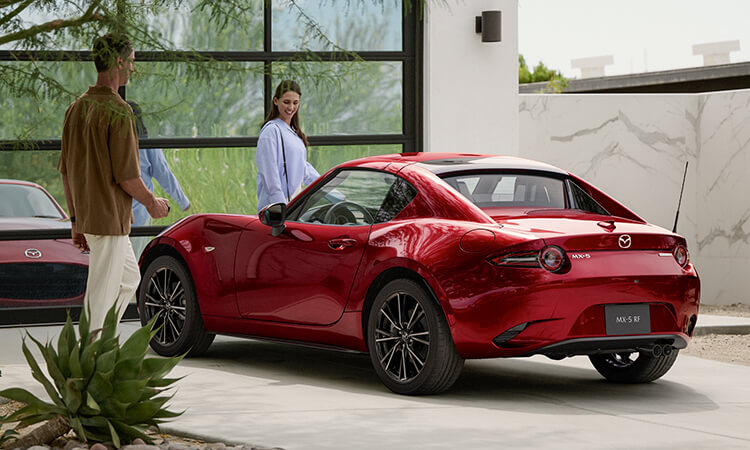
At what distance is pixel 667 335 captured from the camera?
6.88 meters

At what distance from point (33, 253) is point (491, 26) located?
16.4 feet

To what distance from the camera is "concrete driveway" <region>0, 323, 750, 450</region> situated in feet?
18.7

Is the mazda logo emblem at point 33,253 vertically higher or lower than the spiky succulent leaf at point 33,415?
higher

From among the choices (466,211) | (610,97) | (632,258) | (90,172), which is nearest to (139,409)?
(90,172)

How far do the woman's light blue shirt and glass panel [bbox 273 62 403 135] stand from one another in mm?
2590

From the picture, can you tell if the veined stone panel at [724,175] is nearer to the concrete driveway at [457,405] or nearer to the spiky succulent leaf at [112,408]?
the concrete driveway at [457,405]

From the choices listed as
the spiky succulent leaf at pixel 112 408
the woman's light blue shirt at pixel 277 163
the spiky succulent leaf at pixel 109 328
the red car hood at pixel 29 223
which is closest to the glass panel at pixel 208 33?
the red car hood at pixel 29 223

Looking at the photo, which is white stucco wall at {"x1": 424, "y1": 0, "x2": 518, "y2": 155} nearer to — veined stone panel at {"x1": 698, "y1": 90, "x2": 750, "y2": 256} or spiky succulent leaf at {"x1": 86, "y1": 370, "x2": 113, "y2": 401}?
veined stone panel at {"x1": 698, "y1": 90, "x2": 750, "y2": 256}

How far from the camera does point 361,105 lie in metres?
12.2

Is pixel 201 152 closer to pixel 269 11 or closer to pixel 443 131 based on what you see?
pixel 269 11

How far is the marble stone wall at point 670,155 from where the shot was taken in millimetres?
14781

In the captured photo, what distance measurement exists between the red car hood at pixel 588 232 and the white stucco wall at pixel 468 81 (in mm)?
5137

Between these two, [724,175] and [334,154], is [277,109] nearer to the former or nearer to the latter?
[334,154]

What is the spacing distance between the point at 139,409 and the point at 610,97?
411 inches
